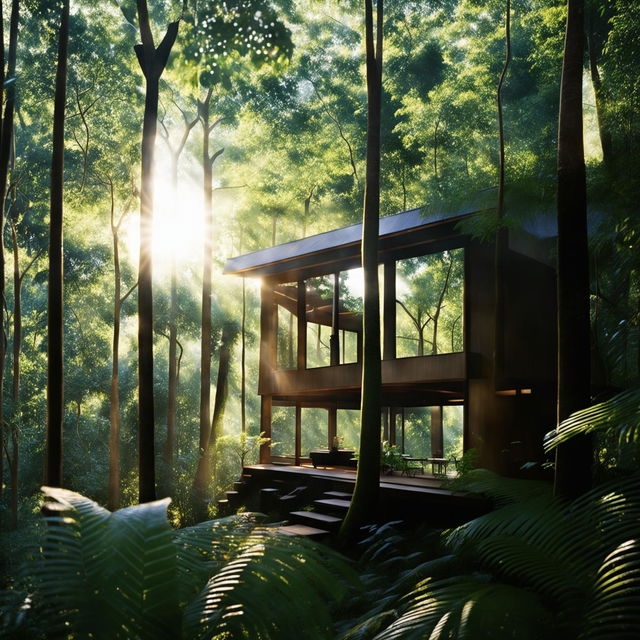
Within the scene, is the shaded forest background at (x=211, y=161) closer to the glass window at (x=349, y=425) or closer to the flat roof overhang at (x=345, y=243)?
the flat roof overhang at (x=345, y=243)

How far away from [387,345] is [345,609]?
27.1 feet

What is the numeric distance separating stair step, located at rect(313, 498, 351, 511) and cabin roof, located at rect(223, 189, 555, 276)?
4773mm

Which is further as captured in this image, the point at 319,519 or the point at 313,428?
the point at 313,428

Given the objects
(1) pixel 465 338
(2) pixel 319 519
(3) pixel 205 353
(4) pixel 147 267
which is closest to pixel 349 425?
(3) pixel 205 353

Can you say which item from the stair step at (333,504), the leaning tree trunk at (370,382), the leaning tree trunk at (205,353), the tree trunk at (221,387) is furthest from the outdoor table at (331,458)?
the leaning tree trunk at (370,382)

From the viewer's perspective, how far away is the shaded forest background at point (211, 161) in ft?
56.4

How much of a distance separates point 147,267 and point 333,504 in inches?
177

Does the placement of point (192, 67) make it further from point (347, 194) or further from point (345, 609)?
point (347, 194)

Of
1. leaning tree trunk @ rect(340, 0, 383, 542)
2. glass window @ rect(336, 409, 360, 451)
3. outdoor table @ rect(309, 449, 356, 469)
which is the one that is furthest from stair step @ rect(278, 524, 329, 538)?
glass window @ rect(336, 409, 360, 451)

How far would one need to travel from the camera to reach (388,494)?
975cm

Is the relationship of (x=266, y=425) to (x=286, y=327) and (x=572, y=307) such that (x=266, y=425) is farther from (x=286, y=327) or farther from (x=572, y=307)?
(x=286, y=327)

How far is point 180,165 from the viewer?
91.8 feet

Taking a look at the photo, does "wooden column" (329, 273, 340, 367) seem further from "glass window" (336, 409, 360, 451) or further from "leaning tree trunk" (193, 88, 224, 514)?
"glass window" (336, 409, 360, 451)

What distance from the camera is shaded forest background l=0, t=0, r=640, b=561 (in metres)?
17.2
